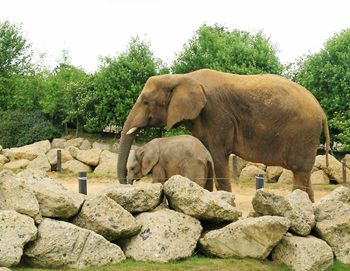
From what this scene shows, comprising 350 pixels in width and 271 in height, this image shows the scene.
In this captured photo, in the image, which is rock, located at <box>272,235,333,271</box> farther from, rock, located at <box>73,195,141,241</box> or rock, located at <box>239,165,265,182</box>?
rock, located at <box>239,165,265,182</box>

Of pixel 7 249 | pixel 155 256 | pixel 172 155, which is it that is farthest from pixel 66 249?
pixel 172 155

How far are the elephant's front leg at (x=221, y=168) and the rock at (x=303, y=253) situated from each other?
2.79 meters

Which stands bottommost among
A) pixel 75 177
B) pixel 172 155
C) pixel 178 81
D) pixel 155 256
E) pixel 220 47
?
pixel 75 177

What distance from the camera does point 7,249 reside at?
19.6ft

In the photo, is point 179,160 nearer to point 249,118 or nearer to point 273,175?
point 249,118

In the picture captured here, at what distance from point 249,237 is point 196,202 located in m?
0.80

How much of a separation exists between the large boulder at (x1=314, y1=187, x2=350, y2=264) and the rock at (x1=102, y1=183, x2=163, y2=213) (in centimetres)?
236

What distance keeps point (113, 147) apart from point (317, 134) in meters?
17.3

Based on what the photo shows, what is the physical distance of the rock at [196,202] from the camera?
7.23m

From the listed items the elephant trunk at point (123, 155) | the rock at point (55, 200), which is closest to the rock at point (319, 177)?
the elephant trunk at point (123, 155)

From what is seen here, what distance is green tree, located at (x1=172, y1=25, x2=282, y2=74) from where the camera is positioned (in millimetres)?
22922

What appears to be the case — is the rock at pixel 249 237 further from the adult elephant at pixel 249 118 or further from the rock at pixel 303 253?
the adult elephant at pixel 249 118

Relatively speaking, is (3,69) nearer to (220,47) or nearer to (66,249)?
(220,47)

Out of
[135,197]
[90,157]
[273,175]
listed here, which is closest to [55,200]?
[135,197]
